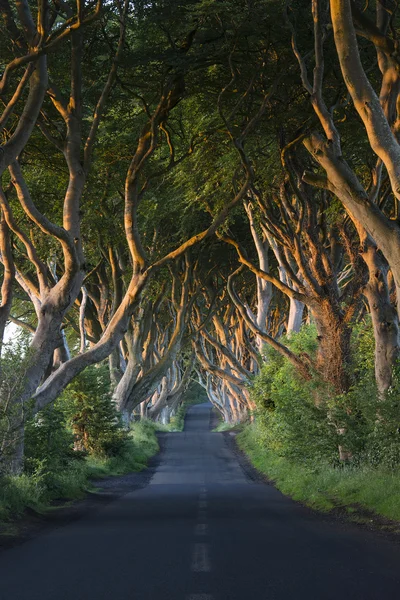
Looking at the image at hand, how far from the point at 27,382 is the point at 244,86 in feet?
25.5

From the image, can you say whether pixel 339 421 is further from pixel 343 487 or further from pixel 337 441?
pixel 343 487

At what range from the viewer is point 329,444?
696 inches

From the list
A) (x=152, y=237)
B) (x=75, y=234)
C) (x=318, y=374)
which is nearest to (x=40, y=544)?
(x=75, y=234)

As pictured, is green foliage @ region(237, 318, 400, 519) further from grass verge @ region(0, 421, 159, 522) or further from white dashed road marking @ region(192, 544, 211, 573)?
grass verge @ region(0, 421, 159, 522)

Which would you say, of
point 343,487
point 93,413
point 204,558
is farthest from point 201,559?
point 93,413

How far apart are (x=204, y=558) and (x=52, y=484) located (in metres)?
8.55

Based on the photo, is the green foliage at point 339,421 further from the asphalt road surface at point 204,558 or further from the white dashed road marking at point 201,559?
the white dashed road marking at point 201,559

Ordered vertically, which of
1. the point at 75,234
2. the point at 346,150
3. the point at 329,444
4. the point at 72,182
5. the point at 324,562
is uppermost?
the point at 346,150

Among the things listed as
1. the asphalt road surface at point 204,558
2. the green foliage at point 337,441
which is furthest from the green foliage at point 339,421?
the asphalt road surface at point 204,558

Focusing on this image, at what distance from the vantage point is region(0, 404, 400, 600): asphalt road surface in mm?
6676

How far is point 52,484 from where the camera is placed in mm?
16422

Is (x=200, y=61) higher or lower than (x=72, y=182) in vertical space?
higher

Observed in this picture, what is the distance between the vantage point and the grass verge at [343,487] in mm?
12352

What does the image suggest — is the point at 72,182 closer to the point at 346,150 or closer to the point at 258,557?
the point at 346,150
